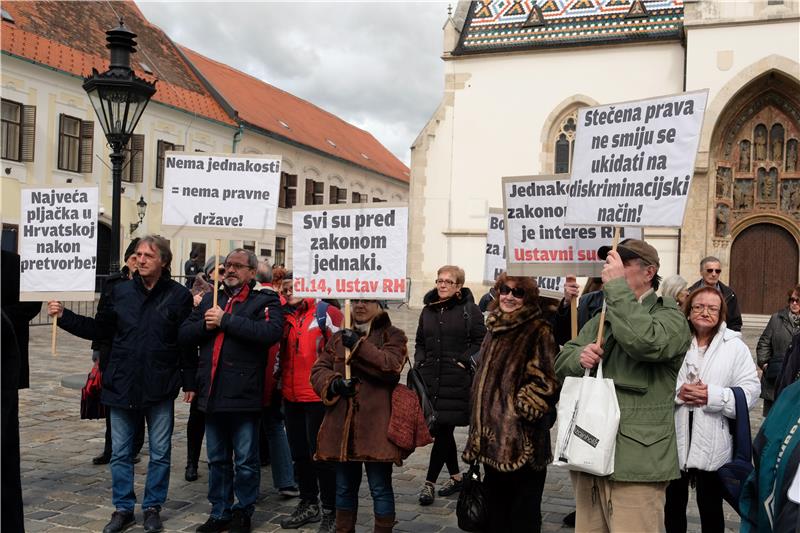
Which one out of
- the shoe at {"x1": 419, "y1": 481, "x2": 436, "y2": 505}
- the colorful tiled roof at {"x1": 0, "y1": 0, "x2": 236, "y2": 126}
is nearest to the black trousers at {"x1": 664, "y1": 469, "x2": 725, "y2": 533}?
the shoe at {"x1": 419, "y1": 481, "x2": 436, "y2": 505}

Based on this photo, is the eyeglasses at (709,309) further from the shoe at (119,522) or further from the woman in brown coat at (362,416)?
the shoe at (119,522)

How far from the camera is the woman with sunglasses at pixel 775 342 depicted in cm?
715

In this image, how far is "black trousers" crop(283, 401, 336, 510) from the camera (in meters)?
5.39

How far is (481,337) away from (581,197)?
1.99 meters

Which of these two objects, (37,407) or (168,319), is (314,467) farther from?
(37,407)

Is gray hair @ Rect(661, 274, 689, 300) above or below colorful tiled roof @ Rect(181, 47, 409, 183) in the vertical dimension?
below

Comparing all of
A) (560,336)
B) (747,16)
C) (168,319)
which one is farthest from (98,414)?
(747,16)

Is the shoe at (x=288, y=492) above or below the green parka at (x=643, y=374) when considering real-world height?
below

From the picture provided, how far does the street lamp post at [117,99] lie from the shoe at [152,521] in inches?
186

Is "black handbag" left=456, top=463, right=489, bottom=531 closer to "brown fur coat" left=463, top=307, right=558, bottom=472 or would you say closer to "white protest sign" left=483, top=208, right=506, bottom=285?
"brown fur coat" left=463, top=307, right=558, bottom=472

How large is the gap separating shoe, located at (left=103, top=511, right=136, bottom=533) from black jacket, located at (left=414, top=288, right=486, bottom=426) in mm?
2371

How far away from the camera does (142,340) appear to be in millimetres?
5473

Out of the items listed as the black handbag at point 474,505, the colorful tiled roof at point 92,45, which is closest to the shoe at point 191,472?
the black handbag at point 474,505

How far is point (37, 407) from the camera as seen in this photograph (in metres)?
9.56
